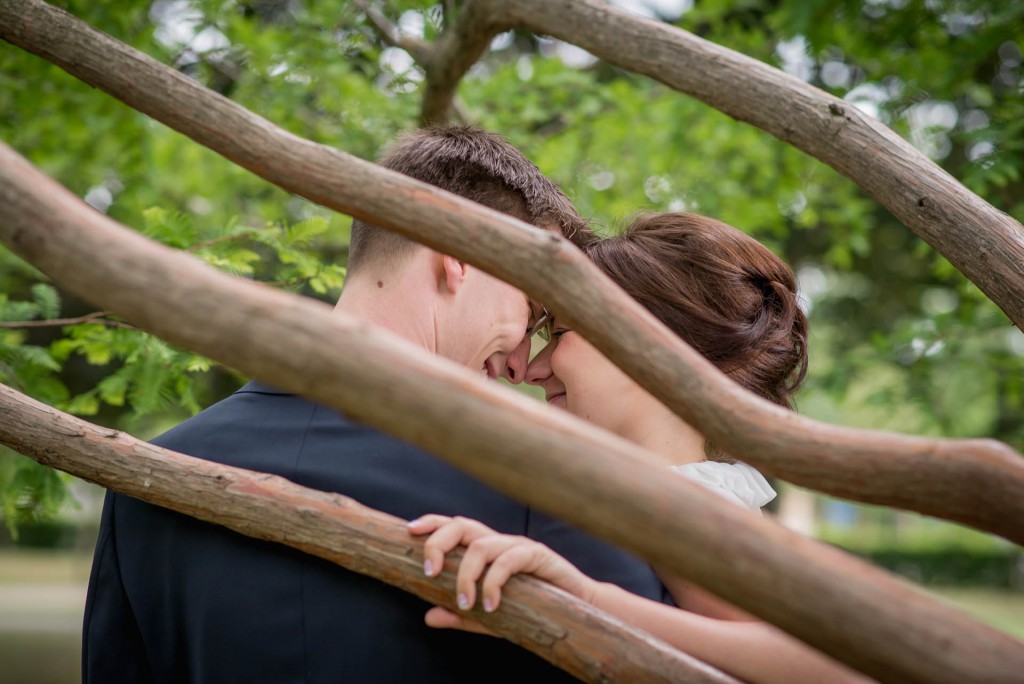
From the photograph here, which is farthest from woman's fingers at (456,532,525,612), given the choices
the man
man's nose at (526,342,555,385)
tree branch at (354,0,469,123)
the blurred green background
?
tree branch at (354,0,469,123)

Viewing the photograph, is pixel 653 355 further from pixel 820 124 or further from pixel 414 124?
pixel 414 124

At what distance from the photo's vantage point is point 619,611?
1785mm

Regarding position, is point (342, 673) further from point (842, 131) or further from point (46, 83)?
point (46, 83)

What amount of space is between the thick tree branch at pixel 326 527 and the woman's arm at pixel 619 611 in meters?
0.04

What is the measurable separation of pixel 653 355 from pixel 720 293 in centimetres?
125

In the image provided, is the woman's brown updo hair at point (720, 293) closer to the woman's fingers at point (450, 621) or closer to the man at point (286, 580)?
the man at point (286, 580)

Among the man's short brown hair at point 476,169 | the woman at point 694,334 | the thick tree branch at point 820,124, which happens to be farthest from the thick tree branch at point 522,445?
the man's short brown hair at point 476,169

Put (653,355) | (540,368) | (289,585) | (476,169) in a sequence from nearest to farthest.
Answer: (653,355) → (289,585) → (476,169) → (540,368)

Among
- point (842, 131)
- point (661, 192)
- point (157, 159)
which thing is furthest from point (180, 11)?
point (842, 131)

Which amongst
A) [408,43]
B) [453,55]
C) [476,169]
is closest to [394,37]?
[408,43]

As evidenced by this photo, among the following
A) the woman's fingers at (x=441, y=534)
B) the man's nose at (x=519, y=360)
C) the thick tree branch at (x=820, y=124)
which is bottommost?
the man's nose at (x=519, y=360)

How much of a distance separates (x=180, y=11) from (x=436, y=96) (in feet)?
8.72

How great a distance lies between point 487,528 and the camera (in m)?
1.77

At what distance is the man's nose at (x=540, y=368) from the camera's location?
9.50 feet
